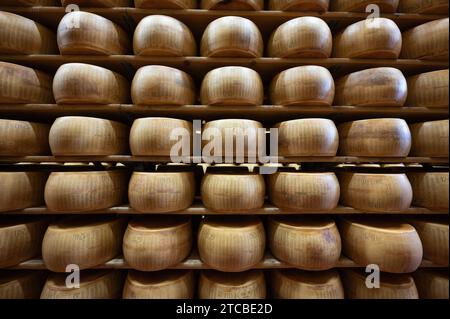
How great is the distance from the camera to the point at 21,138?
3.64 ft

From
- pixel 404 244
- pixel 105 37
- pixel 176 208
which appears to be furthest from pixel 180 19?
pixel 404 244

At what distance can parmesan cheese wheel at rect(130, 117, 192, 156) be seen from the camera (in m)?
1.08

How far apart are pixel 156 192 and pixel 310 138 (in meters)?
0.88

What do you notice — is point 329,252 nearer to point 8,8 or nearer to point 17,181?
point 17,181

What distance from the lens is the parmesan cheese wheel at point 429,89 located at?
112 centimetres

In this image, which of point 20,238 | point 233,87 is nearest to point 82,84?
point 233,87

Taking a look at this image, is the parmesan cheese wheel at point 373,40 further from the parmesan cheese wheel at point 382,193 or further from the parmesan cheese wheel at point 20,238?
the parmesan cheese wheel at point 20,238

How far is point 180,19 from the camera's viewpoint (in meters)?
1.25

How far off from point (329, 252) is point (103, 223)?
130 cm

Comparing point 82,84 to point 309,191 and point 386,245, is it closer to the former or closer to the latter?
point 309,191

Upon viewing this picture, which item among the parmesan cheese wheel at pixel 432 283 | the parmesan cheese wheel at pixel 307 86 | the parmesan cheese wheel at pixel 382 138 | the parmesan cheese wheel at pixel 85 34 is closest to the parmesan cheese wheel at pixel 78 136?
the parmesan cheese wheel at pixel 85 34

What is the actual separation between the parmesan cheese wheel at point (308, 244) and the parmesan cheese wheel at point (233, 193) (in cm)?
25

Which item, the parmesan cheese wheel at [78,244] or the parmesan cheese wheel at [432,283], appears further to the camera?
the parmesan cheese wheel at [432,283]

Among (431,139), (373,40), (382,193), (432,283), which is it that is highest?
(373,40)
